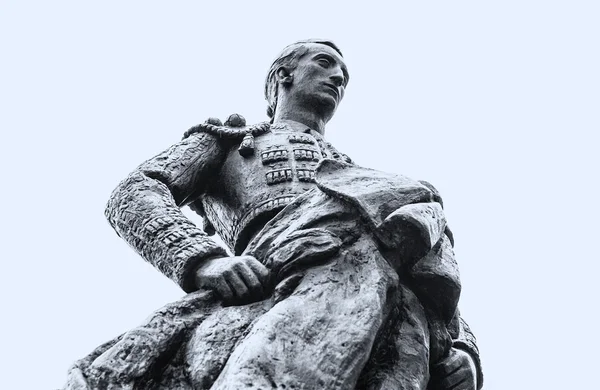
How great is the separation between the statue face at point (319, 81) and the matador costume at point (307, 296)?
1142 mm

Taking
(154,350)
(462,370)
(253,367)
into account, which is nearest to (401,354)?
(462,370)

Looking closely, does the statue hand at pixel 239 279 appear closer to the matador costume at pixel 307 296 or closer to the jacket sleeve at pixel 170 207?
the matador costume at pixel 307 296

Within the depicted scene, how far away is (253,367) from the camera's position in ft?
11.7

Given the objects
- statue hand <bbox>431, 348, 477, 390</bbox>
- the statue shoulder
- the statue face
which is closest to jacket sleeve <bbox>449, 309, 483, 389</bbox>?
statue hand <bbox>431, 348, 477, 390</bbox>

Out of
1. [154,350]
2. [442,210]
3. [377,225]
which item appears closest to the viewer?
[154,350]

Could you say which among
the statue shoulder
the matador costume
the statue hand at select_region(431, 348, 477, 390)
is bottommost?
the statue hand at select_region(431, 348, 477, 390)

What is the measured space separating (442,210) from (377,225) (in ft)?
1.55

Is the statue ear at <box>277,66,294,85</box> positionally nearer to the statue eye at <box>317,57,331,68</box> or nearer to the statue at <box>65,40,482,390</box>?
the statue eye at <box>317,57,331,68</box>

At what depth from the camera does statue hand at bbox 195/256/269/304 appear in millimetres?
4152

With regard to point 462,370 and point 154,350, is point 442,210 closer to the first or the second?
point 462,370

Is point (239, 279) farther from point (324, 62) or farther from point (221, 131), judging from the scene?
point (324, 62)

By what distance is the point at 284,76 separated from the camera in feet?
20.5

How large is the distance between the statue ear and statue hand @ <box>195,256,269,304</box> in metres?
2.20

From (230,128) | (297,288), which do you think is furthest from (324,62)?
A: (297,288)
